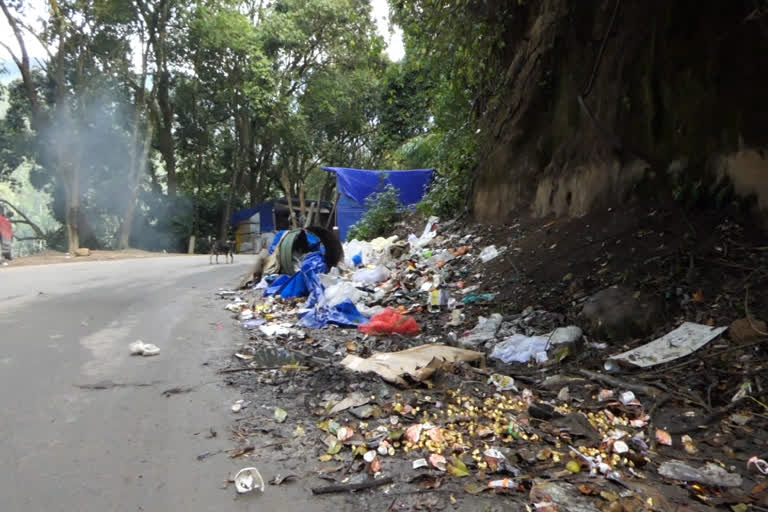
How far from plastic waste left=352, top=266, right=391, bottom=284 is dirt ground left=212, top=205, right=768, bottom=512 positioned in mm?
2390

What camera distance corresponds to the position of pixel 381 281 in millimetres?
7926

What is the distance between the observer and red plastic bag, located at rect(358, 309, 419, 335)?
5.25 meters

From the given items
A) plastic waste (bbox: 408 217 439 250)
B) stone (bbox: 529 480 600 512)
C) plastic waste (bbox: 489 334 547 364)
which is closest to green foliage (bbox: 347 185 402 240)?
plastic waste (bbox: 408 217 439 250)

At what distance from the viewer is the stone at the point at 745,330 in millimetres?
3350

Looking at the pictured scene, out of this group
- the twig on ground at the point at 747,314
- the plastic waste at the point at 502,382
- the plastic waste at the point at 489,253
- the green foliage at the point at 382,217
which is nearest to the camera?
the twig on ground at the point at 747,314

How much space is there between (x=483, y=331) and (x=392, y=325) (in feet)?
3.15

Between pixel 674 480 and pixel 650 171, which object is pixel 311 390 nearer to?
pixel 674 480

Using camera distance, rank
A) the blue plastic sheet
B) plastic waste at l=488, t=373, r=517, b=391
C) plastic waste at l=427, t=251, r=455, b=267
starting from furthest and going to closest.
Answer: plastic waste at l=427, t=251, r=455, b=267
the blue plastic sheet
plastic waste at l=488, t=373, r=517, b=391

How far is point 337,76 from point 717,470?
74.3 ft

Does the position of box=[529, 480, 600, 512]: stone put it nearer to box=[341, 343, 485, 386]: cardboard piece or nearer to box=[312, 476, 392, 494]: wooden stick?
box=[312, 476, 392, 494]: wooden stick

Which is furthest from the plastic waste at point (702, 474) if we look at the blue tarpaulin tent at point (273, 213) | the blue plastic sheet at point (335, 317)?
the blue tarpaulin tent at point (273, 213)

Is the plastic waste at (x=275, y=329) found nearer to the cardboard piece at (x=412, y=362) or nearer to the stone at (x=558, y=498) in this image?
the cardboard piece at (x=412, y=362)

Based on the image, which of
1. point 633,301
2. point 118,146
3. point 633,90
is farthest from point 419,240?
point 118,146

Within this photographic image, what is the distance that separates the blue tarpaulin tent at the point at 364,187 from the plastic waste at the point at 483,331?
9.29m
